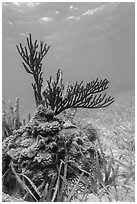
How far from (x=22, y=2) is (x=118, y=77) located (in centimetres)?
14369

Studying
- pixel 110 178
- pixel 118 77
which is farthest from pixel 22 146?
pixel 118 77

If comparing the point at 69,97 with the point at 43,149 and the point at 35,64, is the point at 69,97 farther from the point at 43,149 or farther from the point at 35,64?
the point at 43,149

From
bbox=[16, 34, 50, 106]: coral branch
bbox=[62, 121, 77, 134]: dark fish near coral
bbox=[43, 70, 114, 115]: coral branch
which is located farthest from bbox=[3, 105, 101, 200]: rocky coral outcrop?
bbox=[16, 34, 50, 106]: coral branch

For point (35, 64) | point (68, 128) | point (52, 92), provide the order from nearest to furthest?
point (68, 128) → point (52, 92) → point (35, 64)

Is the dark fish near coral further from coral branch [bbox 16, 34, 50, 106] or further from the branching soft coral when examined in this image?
coral branch [bbox 16, 34, 50, 106]

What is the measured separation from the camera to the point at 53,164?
9.81 feet

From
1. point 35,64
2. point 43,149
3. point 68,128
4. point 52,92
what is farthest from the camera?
point 35,64

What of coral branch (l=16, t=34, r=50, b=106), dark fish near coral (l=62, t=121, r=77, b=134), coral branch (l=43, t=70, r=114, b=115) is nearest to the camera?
dark fish near coral (l=62, t=121, r=77, b=134)

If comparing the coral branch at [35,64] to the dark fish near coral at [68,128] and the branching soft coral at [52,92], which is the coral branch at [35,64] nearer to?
the branching soft coral at [52,92]

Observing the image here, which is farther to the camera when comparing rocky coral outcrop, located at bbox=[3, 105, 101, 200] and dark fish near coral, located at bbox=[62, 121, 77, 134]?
dark fish near coral, located at bbox=[62, 121, 77, 134]

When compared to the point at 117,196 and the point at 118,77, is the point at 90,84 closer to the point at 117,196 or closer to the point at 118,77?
the point at 117,196

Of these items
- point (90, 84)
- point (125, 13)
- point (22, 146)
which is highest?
point (125, 13)

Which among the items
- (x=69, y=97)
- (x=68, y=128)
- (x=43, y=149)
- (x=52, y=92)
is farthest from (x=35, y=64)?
(x=43, y=149)

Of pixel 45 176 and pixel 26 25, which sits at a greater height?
pixel 26 25
